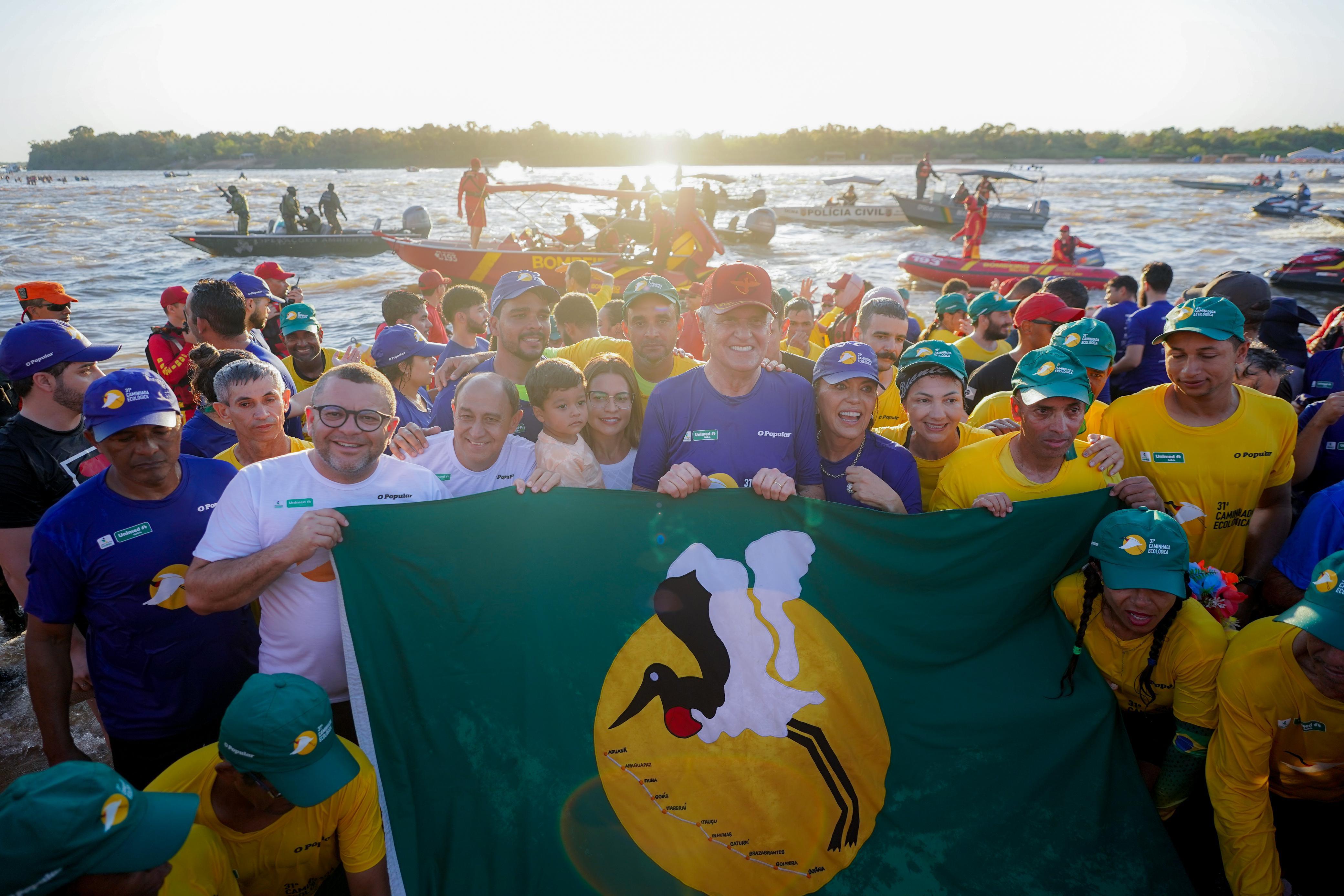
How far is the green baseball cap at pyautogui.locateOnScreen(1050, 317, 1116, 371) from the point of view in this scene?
4.05 m

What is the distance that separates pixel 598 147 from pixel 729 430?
462ft

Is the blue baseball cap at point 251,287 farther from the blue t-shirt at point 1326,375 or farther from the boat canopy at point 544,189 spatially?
the boat canopy at point 544,189

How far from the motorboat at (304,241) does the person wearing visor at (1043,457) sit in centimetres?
2730

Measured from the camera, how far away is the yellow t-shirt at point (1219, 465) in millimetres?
3787

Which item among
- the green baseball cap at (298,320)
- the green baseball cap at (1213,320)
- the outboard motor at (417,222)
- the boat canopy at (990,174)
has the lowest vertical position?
the green baseball cap at (298,320)

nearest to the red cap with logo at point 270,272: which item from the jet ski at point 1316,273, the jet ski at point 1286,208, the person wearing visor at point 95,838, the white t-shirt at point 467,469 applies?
the white t-shirt at point 467,469

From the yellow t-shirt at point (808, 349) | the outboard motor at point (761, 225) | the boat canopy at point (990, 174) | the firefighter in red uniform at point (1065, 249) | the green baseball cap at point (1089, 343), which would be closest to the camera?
the green baseball cap at point (1089, 343)

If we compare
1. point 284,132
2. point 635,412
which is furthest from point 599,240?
point 284,132

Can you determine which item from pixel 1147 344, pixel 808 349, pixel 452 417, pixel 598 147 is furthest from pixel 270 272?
pixel 598 147

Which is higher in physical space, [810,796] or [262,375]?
[262,375]

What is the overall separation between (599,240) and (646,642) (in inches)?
804

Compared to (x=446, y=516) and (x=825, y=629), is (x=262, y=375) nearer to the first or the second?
(x=446, y=516)

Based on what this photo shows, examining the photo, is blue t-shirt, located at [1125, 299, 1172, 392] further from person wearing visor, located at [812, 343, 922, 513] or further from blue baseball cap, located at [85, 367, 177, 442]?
blue baseball cap, located at [85, 367, 177, 442]

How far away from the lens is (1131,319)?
25.7 feet
